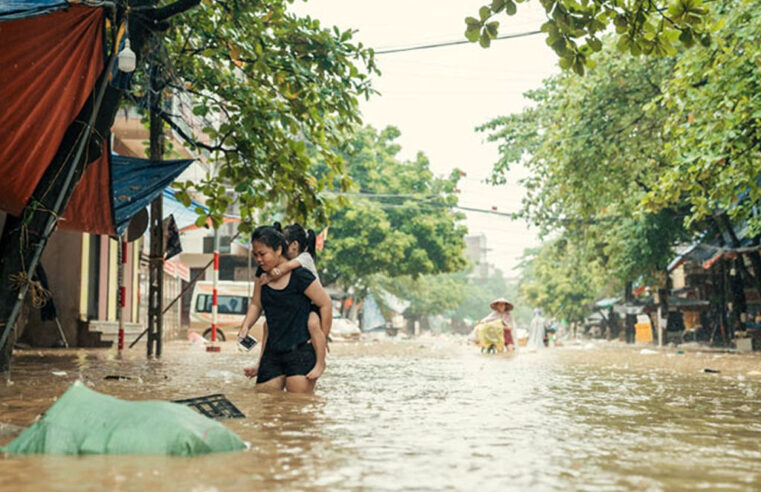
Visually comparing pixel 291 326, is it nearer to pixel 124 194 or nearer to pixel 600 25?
pixel 600 25

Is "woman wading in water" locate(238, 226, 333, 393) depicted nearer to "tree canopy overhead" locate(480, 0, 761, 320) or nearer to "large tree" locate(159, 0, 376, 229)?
"large tree" locate(159, 0, 376, 229)

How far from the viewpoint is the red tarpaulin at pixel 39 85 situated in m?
7.36

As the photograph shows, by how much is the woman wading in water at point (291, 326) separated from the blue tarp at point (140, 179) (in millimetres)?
4588

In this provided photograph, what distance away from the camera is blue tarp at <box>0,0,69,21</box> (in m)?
6.30

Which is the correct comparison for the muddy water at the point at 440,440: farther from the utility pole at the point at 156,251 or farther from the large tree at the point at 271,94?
the utility pole at the point at 156,251

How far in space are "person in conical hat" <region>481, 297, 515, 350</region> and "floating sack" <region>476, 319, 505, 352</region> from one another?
1.04 ft

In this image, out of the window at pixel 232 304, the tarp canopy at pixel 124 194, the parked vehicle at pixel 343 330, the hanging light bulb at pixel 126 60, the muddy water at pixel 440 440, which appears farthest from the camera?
the parked vehicle at pixel 343 330

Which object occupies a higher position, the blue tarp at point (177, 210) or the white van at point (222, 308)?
the blue tarp at point (177, 210)

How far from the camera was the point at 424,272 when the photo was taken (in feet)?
145

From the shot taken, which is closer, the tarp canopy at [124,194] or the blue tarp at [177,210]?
the tarp canopy at [124,194]

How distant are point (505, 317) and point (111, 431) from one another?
1798 centimetres

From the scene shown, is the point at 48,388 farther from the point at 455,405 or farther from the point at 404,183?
the point at 404,183

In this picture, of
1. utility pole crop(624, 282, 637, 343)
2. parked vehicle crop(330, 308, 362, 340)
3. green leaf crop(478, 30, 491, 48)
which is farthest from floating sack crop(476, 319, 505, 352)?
utility pole crop(624, 282, 637, 343)

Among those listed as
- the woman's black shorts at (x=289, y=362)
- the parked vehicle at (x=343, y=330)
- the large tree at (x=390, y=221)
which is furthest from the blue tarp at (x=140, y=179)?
the large tree at (x=390, y=221)
